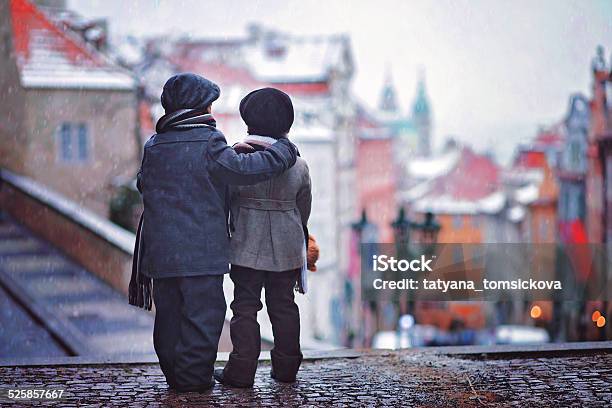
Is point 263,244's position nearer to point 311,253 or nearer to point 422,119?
point 311,253

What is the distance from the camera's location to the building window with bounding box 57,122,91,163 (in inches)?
263

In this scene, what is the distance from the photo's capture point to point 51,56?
22.2ft

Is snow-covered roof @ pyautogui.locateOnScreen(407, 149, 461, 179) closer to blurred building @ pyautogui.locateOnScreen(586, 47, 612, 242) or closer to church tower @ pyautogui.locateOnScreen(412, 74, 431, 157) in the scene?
church tower @ pyautogui.locateOnScreen(412, 74, 431, 157)

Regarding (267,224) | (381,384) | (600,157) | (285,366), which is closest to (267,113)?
(267,224)

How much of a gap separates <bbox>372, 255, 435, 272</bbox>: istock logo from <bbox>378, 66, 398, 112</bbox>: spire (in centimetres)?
110

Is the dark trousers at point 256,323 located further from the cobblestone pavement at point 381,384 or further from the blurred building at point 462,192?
the blurred building at point 462,192

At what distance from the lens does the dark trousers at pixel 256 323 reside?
4.90 metres

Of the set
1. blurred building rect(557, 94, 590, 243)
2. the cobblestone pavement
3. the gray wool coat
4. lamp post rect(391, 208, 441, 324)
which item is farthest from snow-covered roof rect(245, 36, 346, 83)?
the cobblestone pavement

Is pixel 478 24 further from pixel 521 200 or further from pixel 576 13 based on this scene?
pixel 521 200

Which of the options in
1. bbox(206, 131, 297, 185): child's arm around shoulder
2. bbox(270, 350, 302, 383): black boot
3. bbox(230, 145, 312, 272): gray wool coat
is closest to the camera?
bbox(206, 131, 297, 185): child's arm around shoulder

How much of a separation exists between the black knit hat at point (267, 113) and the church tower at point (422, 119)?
1993 mm

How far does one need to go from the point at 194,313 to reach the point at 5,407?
36.4 inches

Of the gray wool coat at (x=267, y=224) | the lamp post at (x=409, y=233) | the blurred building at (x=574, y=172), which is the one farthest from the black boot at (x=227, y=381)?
the blurred building at (x=574, y=172)

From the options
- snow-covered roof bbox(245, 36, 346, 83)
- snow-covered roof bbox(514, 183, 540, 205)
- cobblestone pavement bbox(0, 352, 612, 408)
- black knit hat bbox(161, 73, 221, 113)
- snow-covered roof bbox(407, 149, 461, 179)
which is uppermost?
snow-covered roof bbox(245, 36, 346, 83)
